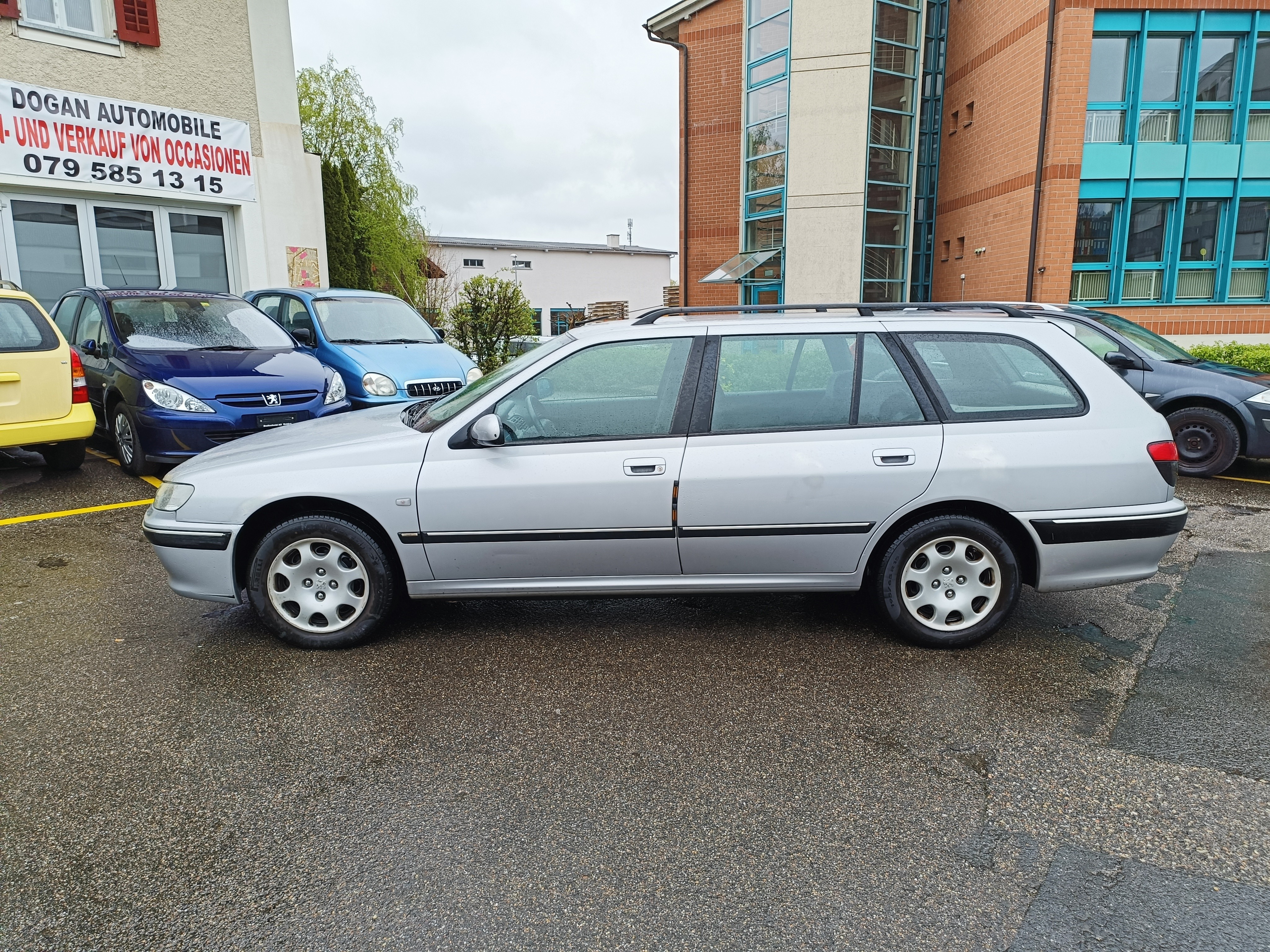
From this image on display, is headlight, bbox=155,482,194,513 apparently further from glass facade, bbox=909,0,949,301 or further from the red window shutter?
glass facade, bbox=909,0,949,301

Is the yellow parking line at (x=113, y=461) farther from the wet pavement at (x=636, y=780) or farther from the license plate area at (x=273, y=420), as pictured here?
the wet pavement at (x=636, y=780)

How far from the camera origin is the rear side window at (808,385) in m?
4.12

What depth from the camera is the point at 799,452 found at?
402 centimetres

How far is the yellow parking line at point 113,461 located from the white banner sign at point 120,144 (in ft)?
15.9

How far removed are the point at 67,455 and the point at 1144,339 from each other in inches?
411

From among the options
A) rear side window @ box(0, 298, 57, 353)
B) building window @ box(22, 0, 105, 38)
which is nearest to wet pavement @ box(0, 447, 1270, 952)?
rear side window @ box(0, 298, 57, 353)

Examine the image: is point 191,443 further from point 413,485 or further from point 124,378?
point 413,485

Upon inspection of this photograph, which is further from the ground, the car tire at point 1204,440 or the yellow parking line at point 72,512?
the car tire at point 1204,440

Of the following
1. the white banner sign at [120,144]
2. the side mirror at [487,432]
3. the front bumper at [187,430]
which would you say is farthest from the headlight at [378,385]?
the white banner sign at [120,144]

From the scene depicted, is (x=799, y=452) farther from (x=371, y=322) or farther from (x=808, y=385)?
(x=371, y=322)

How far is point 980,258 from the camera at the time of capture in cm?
2055

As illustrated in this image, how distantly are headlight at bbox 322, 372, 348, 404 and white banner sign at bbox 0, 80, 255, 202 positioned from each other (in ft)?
21.3

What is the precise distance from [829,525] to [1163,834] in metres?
1.75

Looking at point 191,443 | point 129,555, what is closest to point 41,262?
point 191,443
